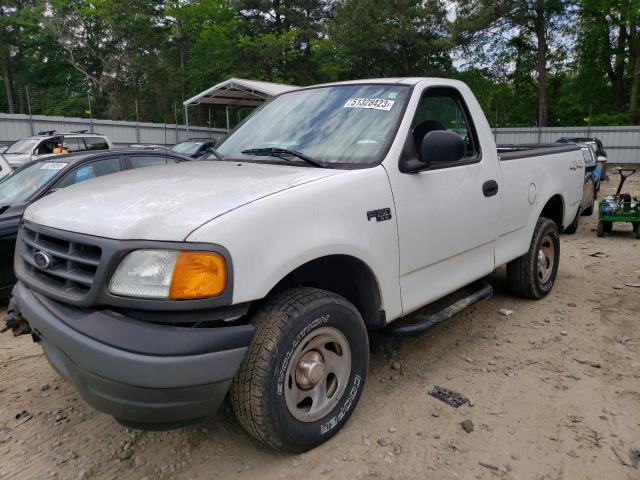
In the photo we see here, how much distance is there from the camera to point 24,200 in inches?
203

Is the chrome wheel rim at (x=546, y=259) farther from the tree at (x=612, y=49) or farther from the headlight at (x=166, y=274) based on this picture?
the tree at (x=612, y=49)

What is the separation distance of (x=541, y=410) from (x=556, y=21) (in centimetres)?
3707

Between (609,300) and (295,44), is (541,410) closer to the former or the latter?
(609,300)

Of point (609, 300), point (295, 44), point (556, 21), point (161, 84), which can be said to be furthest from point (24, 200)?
point (556, 21)

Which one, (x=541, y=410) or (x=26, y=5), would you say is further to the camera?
(x=26, y=5)

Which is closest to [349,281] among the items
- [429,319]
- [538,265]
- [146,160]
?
[429,319]

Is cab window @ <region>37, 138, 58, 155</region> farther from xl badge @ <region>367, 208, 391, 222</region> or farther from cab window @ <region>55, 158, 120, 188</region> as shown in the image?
xl badge @ <region>367, 208, 391, 222</region>

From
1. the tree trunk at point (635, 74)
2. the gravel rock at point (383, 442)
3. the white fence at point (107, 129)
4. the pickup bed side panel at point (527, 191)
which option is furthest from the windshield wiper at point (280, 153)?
the tree trunk at point (635, 74)

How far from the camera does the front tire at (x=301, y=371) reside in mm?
2242

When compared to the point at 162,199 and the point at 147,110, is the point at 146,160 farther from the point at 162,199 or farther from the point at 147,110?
the point at 147,110

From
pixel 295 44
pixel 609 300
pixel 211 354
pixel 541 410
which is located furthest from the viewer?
pixel 295 44

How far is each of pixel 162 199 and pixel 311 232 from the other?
0.71 meters

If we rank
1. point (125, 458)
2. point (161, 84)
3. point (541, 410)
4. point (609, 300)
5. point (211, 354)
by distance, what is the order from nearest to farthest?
point (211, 354) < point (125, 458) < point (541, 410) < point (609, 300) < point (161, 84)

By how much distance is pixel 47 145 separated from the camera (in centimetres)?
1320
